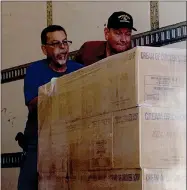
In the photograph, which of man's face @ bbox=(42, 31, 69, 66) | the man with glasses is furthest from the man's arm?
man's face @ bbox=(42, 31, 69, 66)

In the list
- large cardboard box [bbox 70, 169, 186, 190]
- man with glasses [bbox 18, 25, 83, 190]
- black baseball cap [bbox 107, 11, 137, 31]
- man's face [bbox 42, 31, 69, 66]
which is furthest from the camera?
man's face [bbox 42, 31, 69, 66]

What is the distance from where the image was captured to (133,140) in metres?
1.64

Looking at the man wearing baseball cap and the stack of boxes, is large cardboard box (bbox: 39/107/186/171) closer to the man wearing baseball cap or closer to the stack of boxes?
the stack of boxes

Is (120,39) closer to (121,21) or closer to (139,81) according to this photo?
(121,21)

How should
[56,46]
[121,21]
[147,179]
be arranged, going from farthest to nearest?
[56,46] < [121,21] < [147,179]

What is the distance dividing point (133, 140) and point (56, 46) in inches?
55.8

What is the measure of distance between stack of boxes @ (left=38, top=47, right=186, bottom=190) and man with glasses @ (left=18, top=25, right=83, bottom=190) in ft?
1.92

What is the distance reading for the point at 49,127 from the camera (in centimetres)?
224

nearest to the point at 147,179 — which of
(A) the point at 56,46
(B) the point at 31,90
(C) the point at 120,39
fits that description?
(B) the point at 31,90

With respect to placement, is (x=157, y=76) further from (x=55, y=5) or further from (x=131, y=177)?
(x=55, y=5)

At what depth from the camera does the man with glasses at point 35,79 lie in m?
2.55

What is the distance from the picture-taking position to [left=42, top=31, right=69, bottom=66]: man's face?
289 centimetres

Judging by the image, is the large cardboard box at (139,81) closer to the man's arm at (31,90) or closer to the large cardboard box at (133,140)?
the large cardboard box at (133,140)

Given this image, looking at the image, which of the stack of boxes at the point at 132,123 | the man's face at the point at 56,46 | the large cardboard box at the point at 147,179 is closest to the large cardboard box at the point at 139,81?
the stack of boxes at the point at 132,123
